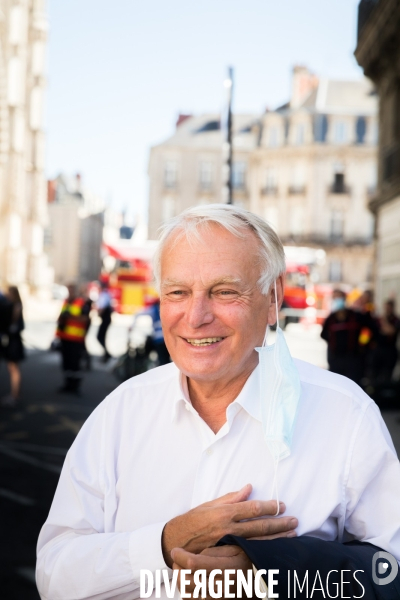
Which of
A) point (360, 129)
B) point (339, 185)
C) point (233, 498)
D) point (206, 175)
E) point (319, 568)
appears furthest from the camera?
point (206, 175)

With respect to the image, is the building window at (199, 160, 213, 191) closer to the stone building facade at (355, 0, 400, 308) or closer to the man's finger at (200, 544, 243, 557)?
the stone building facade at (355, 0, 400, 308)

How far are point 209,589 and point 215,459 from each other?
13.3 inches

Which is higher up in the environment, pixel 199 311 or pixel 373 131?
pixel 373 131

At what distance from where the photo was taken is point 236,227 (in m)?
2.03

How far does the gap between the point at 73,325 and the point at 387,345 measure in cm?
536

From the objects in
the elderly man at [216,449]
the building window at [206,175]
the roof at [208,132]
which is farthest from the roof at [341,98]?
the elderly man at [216,449]

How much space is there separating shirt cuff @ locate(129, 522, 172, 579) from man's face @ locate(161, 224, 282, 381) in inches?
16.3

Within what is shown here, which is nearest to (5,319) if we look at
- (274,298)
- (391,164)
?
(391,164)

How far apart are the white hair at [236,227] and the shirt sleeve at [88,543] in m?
0.54

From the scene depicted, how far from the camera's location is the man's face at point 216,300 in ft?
6.66

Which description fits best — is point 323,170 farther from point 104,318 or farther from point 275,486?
→ point 275,486

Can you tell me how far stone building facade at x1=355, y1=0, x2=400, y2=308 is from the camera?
15.1 m

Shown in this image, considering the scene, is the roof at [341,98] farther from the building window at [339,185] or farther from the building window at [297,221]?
the building window at [297,221]

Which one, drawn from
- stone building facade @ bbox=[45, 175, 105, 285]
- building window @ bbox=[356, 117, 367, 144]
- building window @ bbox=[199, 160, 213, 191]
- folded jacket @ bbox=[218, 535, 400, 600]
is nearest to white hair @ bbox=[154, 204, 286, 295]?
folded jacket @ bbox=[218, 535, 400, 600]
